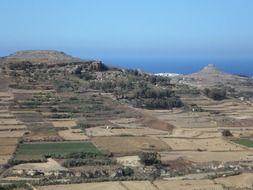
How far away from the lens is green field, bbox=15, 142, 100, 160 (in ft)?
159

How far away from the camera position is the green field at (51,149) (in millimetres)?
48375

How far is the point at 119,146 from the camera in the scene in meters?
52.8

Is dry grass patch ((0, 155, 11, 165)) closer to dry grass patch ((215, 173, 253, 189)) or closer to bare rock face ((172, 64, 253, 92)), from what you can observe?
dry grass patch ((215, 173, 253, 189))

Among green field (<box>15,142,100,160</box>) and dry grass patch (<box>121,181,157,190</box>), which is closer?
dry grass patch (<box>121,181,157,190</box>)

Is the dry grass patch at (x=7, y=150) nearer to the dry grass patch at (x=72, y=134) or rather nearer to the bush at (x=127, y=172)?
the dry grass patch at (x=72, y=134)

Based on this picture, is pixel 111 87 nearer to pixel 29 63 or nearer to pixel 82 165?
pixel 29 63

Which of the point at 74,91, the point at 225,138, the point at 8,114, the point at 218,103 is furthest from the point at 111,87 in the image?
the point at 225,138

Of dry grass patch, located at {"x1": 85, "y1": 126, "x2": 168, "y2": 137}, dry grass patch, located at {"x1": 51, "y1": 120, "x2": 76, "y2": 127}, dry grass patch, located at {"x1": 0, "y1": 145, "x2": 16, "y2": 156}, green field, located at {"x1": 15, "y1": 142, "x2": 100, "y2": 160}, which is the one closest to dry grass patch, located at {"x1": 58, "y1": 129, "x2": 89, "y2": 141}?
dry grass patch, located at {"x1": 85, "y1": 126, "x2": 168, "y2": 137}

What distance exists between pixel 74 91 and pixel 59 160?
3561 centimetres

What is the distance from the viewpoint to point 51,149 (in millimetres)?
50969

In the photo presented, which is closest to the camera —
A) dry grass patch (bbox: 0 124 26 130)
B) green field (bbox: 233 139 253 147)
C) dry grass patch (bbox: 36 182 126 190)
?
dry grass patch (bbox: 36 182 126 190)

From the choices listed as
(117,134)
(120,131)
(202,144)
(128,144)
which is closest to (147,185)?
(128,144)

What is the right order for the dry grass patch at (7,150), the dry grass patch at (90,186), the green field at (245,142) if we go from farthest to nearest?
the green field at (245,142) → the dry grass patch at (7,150) → the dry grass patch at (90,186)

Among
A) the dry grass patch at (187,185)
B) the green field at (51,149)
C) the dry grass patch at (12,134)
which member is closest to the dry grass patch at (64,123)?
the dry grass patch at (12,134)
